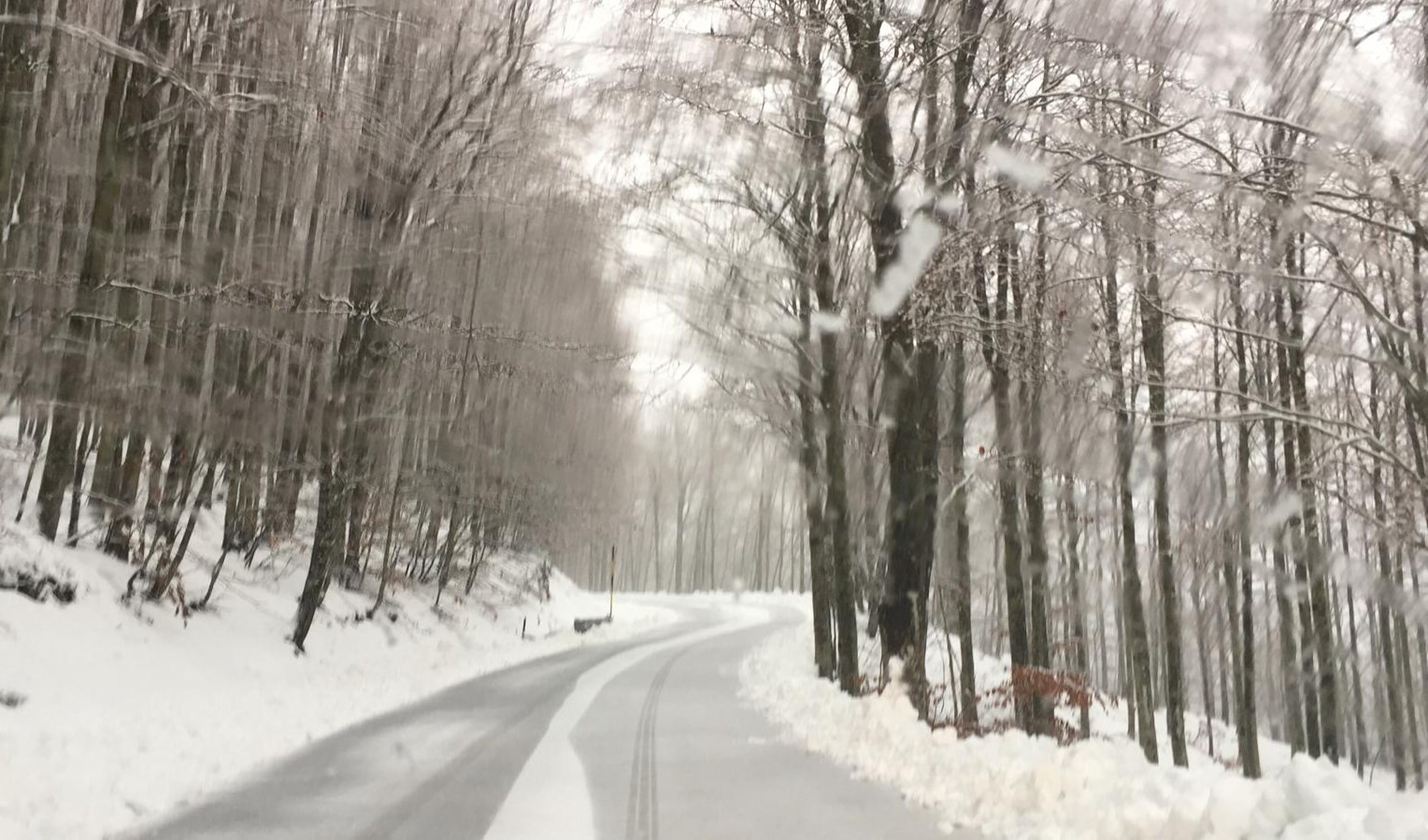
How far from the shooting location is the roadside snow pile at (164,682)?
24.8ft

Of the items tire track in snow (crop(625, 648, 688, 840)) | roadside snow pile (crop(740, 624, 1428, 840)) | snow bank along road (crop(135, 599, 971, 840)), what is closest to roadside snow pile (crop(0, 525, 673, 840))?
snow bank along road (crop(135, 599, 971, 840))

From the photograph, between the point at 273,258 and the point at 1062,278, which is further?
the point at 273,258

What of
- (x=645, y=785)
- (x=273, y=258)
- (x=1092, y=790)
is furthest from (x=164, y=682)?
(x=1092, y=790)

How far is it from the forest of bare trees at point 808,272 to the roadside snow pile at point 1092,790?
1.77 meters

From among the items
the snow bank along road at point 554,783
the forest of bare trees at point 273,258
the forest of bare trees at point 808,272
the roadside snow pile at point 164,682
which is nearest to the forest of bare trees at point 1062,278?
the forest of bare trees at point 808,272

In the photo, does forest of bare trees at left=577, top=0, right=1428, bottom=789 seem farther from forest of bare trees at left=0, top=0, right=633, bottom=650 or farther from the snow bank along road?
forest of bare trees at left=0, top=0, right=633, bottom=650

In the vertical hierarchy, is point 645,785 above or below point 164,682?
below

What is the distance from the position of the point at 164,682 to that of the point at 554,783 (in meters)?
5.99

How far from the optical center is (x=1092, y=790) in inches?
250

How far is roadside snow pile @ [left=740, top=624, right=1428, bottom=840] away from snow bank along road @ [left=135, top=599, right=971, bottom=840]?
16.8 inches

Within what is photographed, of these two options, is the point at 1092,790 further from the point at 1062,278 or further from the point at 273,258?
the point at 273,258

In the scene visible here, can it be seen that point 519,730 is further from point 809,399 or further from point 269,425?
point 809,399

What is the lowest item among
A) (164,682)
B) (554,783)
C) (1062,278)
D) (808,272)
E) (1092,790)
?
(554,783)

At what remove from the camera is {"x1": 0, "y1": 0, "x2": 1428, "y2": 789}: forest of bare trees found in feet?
27.1
